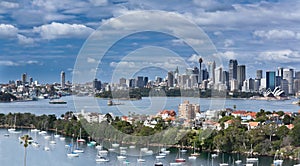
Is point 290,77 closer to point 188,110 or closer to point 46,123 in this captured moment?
point 188,110

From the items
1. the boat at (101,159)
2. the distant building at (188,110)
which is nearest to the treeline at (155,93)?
the distant building at (188,110)

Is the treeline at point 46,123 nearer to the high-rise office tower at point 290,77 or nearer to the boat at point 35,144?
the boat at point 35,144

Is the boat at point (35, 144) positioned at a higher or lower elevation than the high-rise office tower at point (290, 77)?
lower

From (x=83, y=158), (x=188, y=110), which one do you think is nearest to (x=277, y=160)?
(x=83, y=158)

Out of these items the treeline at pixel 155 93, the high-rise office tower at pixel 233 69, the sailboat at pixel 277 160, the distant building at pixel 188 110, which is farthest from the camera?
the high-rise office tower at pixel 233 69

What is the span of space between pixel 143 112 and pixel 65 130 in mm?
2142

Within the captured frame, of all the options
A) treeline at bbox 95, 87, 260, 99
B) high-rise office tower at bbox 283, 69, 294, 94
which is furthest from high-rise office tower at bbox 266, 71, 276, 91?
treeline at bbox 95, 87, 260, 99

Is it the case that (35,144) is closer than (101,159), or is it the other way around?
(101,159)

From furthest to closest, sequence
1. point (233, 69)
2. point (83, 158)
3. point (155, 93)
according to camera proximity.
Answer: point (233, 69), point (155, 93), point (83, 158)

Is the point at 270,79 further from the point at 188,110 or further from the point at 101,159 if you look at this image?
the point at 101,159

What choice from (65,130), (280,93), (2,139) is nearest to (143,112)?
(65,130)

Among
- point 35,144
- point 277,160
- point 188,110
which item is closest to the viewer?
point 277,160

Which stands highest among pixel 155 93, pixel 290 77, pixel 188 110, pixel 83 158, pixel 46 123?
pixel 290 77

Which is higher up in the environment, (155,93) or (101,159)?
(155,93)
